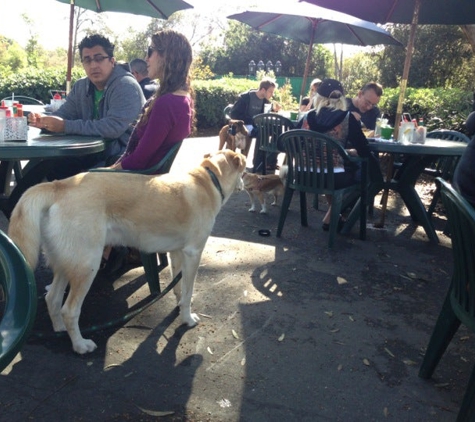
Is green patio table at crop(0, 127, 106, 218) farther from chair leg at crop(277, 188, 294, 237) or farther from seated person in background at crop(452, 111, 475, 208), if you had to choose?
seated person in background at crop(452, 111, 475, 208)

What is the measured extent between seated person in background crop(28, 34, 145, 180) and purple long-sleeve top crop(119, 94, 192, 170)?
0.38 meters

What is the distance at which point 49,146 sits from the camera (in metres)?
2.84

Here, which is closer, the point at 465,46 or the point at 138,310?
the point at 138,310

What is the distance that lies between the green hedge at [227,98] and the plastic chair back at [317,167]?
14.9 ft

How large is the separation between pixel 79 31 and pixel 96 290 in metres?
49.0

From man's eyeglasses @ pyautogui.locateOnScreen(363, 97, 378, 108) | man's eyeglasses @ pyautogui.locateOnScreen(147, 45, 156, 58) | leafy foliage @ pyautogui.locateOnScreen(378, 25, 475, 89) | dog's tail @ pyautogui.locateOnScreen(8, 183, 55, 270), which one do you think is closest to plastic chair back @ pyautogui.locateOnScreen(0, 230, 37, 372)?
dog's tail @ pyautogui.locateOnScreen(8, 183, 55, 270)

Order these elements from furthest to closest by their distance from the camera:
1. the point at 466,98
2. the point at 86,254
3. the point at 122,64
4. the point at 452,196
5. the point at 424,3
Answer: the point at 466,98
the point at 424,3
the point at 122,64
the point at 86,254
the point at 452,196

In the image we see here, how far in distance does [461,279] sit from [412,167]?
10.6 ft

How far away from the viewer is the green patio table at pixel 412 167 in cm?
471

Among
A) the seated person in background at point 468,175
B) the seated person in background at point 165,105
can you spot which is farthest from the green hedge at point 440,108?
the seated person in background at point 165,105

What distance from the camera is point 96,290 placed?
3.46m

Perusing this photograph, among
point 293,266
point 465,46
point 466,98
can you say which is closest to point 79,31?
point 465,46

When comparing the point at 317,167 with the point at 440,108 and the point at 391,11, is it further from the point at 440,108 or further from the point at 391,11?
the point at 440,108

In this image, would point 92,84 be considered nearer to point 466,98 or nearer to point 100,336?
point 100,336
